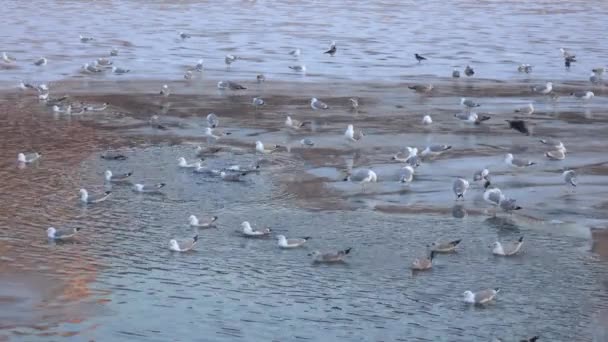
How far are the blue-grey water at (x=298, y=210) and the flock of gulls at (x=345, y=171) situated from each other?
0.48 ft

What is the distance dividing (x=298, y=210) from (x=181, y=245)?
8.16 feet

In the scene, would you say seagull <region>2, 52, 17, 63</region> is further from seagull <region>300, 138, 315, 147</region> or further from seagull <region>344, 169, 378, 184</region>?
seagull <region>344, 169, 378, 184</region>

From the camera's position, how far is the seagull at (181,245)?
1441 cm

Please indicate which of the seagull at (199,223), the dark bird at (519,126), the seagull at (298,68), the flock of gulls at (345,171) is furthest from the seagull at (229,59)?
the seagull at (199,223)

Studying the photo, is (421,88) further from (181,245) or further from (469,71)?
(181,245)

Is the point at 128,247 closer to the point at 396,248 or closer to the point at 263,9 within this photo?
the point at 396,248

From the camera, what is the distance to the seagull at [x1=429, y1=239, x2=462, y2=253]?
14.3 m

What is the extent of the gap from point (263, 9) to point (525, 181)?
37.5m

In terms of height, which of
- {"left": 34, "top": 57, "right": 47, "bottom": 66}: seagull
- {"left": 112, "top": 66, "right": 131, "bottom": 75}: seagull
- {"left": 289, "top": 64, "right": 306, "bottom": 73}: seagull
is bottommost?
{"left": 34, "top": 57, "right": 47, "bottom": 66}: seagull

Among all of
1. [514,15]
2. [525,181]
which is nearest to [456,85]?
[525,181]

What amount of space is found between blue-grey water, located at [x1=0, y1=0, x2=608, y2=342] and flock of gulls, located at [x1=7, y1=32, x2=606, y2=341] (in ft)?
0.48

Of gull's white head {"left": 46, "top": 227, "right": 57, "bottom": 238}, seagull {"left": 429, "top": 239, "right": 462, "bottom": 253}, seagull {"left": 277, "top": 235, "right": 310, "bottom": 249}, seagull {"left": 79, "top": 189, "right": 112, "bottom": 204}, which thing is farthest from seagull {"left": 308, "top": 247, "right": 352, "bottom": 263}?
seagull {"left": 79, "top": 189, "right": 112, "bottom": 204}

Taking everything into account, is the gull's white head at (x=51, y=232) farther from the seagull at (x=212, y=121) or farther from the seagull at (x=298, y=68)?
the seagull at (x=298, y=68)

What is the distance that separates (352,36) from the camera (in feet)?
136
